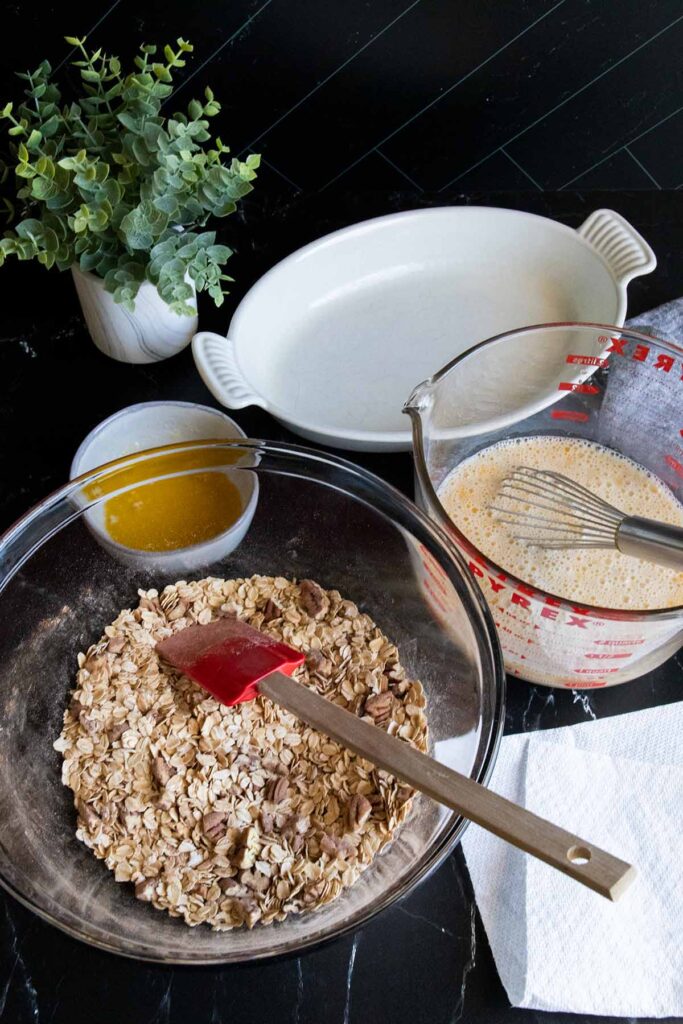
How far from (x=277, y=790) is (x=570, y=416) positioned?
52 cm

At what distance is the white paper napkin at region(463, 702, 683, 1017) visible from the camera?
2.81ft

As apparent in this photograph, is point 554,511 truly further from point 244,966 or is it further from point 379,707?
point 244,966

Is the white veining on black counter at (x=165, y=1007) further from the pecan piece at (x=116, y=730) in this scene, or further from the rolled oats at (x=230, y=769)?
the pecan piece at (x=116, y=730)

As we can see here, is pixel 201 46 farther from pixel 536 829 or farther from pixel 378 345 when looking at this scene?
pixel 536 829

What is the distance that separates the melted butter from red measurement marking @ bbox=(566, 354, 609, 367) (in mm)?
386

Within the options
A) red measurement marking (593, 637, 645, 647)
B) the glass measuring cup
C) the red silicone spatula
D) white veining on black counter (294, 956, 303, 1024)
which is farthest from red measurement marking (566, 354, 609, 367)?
white veining on black counter (294, 956, 303, 1024)

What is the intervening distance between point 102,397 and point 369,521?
17.4 inches

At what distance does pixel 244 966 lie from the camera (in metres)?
0.78

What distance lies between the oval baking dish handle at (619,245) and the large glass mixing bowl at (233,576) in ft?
1.57

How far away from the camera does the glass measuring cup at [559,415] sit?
3.00ft

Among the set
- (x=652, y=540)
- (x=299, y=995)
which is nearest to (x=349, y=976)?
(x=299, y=995)

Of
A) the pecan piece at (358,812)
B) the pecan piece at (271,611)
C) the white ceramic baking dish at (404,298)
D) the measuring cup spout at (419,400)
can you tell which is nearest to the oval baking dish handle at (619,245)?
the white ceramic baking dish at (404,298)

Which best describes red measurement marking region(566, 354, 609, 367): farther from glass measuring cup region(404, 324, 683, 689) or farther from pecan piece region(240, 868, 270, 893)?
pecan piece region(240, 868, 270, 893)

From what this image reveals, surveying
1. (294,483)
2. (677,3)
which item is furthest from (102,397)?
(677,3)
